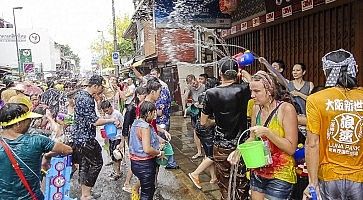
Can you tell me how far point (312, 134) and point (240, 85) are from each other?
55.7 inches

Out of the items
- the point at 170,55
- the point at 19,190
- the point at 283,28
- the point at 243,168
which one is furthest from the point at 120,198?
the point at 170,55

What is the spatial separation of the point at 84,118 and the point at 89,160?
2.07 ft

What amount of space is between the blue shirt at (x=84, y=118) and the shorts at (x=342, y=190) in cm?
339

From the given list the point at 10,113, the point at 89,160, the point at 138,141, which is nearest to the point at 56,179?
the point at 89,160

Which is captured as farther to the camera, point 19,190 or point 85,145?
point 85,145

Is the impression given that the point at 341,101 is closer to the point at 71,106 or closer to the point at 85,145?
the point at 85,145

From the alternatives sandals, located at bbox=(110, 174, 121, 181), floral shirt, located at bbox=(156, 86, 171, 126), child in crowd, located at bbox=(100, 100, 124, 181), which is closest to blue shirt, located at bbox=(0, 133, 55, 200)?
child in crowd, located at bbox=(100, 100, 124, 181)

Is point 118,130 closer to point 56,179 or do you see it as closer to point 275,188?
point 56,179

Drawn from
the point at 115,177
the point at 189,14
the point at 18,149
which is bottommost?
the point at 115,177

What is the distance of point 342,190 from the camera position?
2.83 m

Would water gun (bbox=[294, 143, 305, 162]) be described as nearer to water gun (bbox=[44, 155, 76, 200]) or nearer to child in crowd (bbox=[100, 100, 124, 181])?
water gun (bbox=[44, 155, 76, 200])

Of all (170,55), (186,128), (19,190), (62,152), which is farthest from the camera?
(170,55)

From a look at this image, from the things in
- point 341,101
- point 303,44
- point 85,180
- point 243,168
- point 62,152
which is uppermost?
point 303,44

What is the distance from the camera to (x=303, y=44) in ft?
21.7
